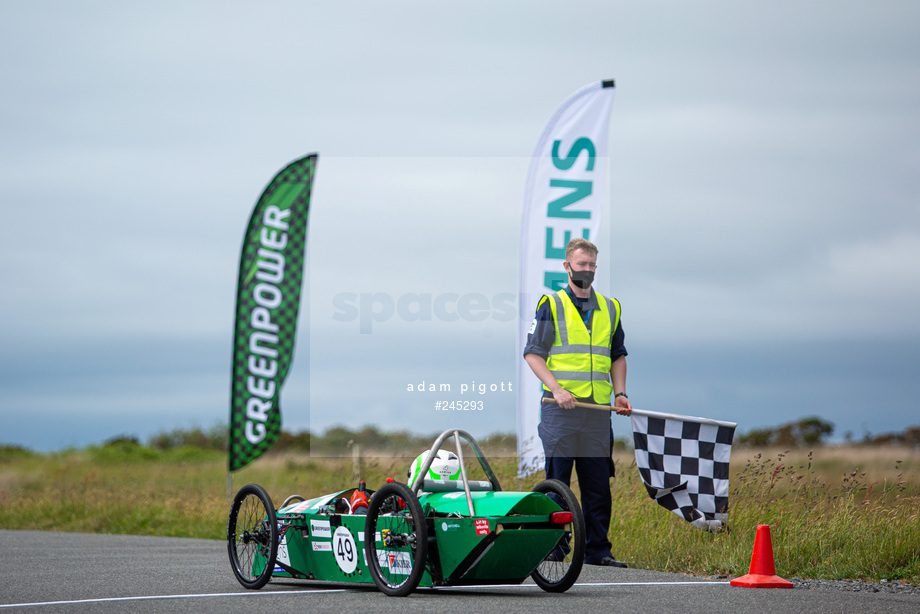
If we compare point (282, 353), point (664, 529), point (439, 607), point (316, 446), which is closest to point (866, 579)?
point (664, 529)

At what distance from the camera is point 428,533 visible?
21.3 feet

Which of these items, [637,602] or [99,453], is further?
[99,453]

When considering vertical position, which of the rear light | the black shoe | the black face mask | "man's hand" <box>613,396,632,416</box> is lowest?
the black shoe

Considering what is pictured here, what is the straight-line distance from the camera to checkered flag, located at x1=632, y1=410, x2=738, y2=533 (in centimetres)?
869

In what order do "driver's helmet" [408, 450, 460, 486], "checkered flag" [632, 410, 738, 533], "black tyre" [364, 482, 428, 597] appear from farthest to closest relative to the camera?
"checkered flag" [632, 410, 738, 533] < "driver's helmet" [408, 450, 460, 486] < "black tyre" [364, 482, 428, 597]

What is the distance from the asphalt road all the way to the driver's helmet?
2.45 feet

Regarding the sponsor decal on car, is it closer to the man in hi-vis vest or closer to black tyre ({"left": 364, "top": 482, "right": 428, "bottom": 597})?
black tyre ({"left": 364, "top": 482, "right": 428, "bottom": 597})

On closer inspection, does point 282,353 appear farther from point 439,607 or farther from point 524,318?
point 439,607

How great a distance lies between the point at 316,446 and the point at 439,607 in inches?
320

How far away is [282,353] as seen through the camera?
15086mm

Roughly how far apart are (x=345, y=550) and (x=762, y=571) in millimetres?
2799

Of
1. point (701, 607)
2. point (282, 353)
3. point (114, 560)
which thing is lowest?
point (114, 560)

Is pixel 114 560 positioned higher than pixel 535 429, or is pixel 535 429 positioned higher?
pixel 535 429

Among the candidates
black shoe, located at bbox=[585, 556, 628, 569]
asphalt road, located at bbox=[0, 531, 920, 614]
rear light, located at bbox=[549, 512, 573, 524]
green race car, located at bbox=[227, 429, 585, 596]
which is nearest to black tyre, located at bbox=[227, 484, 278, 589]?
green race car, located at bbox=[227, 429, 585, 596]
